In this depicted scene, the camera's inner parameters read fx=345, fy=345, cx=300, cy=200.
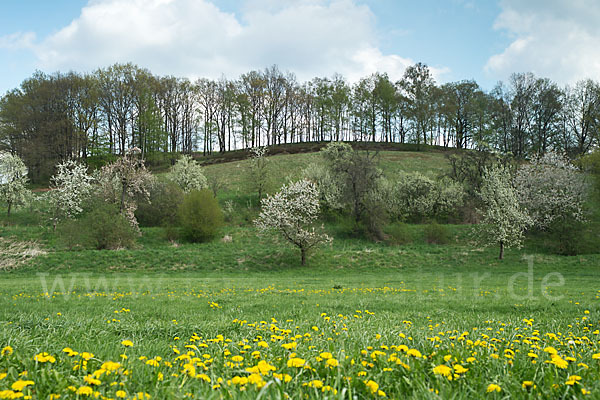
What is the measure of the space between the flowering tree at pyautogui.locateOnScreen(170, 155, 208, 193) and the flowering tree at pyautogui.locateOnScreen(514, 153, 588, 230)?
36872 millimetres

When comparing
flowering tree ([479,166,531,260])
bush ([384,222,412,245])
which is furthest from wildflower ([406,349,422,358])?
bush ([384,222,412,245])

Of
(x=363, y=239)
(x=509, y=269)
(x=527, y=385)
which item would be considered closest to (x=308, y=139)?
(x=363, y=239)

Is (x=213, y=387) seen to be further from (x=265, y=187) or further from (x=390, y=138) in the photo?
(x=390, y=138)

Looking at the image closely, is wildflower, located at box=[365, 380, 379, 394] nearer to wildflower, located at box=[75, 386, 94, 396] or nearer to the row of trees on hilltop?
wildflower, located at box=[75, 386, 94, 396]

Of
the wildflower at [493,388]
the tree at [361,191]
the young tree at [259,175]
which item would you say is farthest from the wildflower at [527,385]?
the young tree at [259,175]

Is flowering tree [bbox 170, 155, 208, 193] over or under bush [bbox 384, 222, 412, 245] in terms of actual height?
over

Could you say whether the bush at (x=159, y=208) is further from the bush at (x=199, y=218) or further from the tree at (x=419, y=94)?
the tree at (x=419, y=94)

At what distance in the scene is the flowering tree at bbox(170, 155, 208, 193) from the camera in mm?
44500

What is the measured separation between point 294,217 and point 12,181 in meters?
33.1

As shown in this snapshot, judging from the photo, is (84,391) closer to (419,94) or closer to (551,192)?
(551,192)

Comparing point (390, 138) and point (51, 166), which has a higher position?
point (390, 138)

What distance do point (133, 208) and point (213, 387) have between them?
112 ft

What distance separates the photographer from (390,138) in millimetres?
74000

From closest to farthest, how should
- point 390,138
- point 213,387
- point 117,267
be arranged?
point 213,387 → point 117,267 → point 390,138
